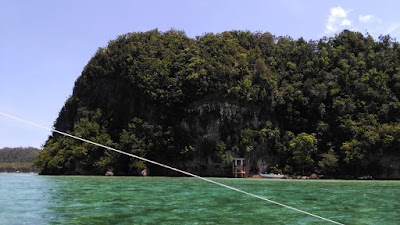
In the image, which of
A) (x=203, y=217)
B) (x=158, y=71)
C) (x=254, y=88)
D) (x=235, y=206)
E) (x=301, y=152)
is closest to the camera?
(x=203, y=217)

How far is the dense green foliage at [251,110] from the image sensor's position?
200ft

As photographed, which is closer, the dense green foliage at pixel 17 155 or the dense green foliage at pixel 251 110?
the dense green foliage at pixel 251 110

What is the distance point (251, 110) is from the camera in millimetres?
64250

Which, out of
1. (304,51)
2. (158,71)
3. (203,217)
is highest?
(304,51)

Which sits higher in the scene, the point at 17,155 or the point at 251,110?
the point at 251,110

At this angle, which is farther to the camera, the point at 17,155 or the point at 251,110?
the point at 17,155

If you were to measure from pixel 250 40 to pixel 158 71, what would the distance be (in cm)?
2246

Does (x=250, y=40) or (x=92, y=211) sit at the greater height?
(x=250, y=40)

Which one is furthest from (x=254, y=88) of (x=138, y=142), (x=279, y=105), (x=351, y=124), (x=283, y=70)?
(x=138, y=142)

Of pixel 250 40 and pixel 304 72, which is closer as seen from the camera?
pixel 304 72

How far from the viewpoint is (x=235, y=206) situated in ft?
52.0

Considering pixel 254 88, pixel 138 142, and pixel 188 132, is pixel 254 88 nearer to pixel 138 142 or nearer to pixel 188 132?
pixel 188 132

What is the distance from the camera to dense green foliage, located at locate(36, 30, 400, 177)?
60.8 meters

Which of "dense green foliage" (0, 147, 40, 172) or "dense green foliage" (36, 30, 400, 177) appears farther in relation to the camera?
"dense green foliage" (0, 147, 40, 172)
